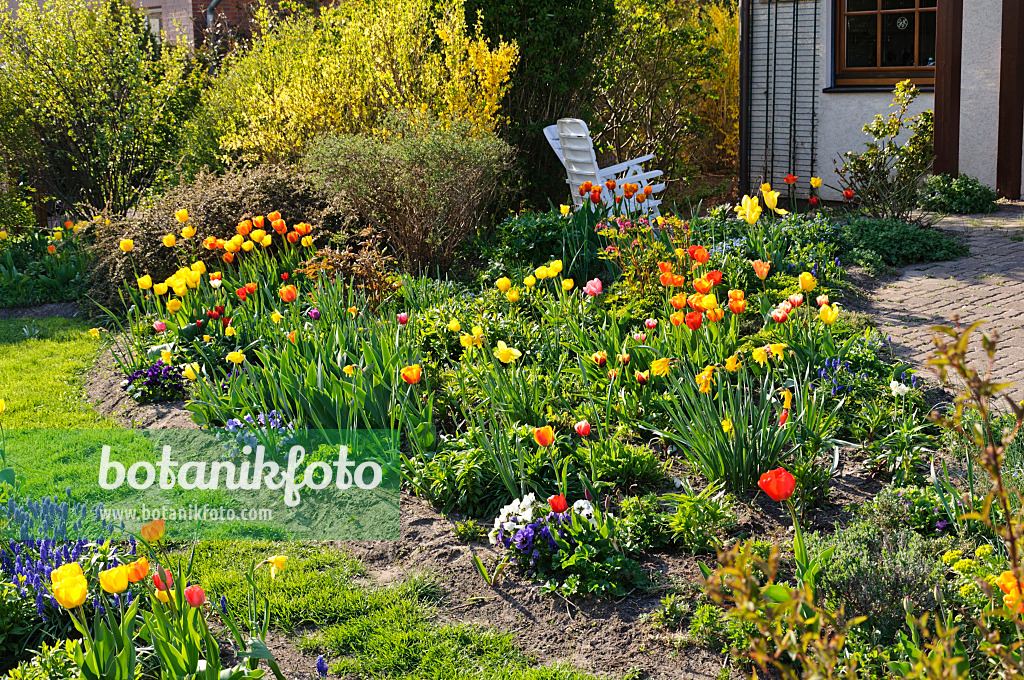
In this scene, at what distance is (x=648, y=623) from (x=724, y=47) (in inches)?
387

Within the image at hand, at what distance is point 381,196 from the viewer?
615cm

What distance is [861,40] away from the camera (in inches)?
364

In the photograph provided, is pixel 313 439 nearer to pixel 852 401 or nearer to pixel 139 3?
pixel 852 401

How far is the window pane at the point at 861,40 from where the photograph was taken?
9203 millimetres

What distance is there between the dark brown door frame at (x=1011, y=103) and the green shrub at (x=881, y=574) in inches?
265

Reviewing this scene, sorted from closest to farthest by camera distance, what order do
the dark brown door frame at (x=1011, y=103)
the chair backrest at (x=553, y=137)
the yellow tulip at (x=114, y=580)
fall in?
the yellow tulip at (x=114, y=580)
the chair backrest at (x=553, y=137)
the dark brown door frame at (x=1011, y=103)

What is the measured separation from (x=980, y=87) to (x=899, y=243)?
3093 mm

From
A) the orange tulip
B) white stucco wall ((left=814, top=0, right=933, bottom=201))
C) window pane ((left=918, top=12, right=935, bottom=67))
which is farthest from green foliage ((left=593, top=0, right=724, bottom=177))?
the orange tulip

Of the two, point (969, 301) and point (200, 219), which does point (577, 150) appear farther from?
point (969, 301)

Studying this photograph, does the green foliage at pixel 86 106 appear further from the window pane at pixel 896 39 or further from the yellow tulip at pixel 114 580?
the window pane at pixel 896 39

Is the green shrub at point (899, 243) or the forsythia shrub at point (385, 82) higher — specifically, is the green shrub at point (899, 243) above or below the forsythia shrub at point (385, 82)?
below

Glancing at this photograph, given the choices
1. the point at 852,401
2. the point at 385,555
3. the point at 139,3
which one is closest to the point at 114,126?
the point at 385,555

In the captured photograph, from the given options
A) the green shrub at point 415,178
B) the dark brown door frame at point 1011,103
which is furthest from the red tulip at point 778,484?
the dark brown door frame at point 1011,103

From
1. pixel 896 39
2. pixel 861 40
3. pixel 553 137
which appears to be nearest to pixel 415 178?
pixel 553 137
